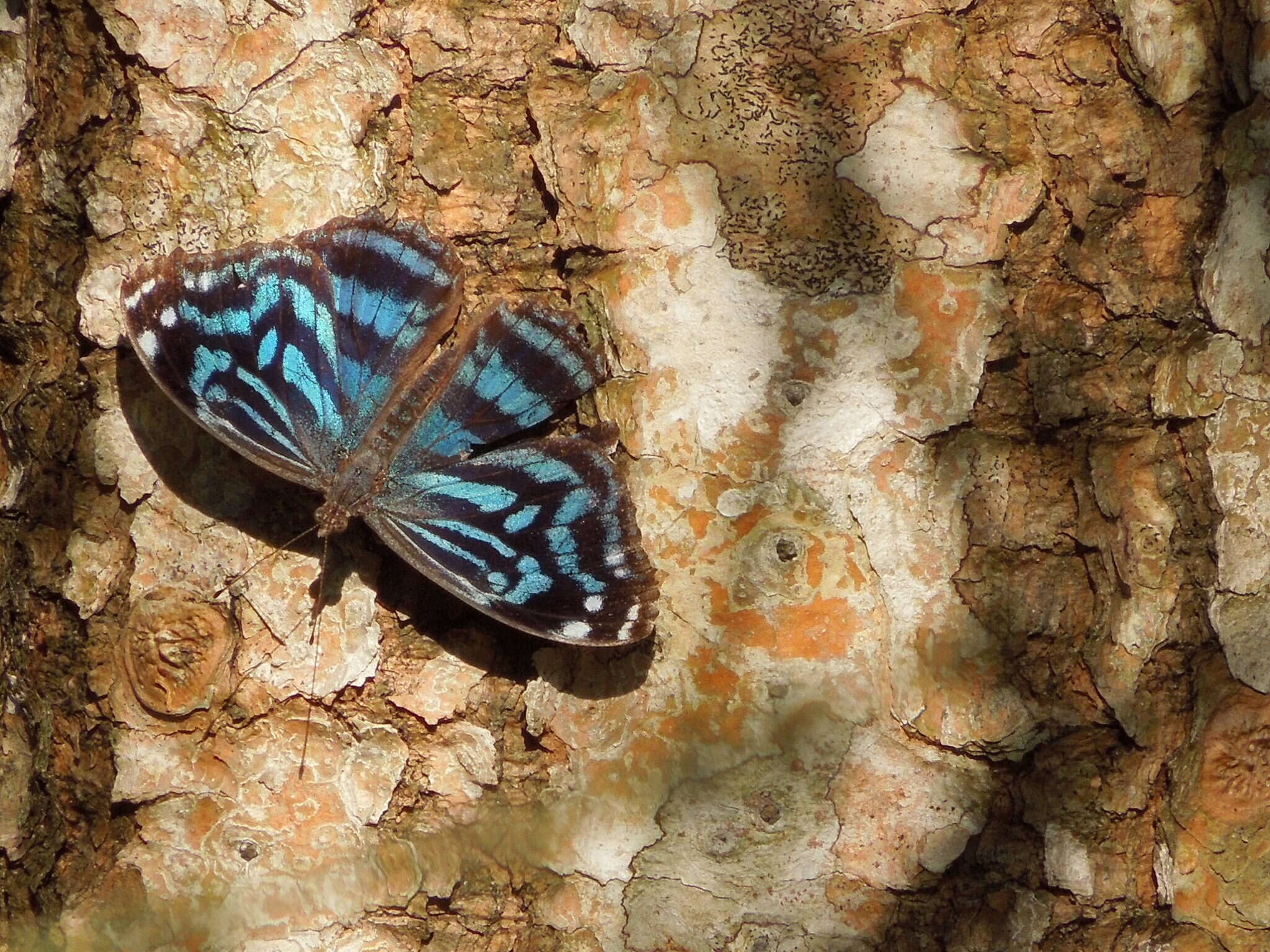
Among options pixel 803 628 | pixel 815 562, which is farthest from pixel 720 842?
pixel 815 562

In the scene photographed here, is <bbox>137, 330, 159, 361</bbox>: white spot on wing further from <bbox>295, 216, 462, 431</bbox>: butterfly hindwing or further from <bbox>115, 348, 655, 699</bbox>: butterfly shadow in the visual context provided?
<bbox>295, 216, 462, 431</bbox>: butterfly hindwing

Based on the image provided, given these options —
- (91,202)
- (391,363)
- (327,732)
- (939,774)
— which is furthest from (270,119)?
(939,774)

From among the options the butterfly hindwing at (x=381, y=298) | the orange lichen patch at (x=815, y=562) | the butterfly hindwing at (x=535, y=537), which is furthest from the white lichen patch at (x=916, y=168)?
the butterfly hindwing at (x=381, y=298)

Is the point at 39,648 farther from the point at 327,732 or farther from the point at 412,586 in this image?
the point at 412,586

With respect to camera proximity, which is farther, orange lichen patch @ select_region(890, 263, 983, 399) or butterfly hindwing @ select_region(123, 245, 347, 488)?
butterfly hindwing @ select_region(123, 245, 347, 488)

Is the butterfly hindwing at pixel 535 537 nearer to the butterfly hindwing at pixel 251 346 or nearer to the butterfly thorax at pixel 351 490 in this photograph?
the butterfly thorax at pixel 351 490

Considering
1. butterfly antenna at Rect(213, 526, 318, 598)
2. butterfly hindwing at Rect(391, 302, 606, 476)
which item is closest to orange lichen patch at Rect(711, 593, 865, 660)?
butterfly hindwing at Rect(391, 302, 606, 476)

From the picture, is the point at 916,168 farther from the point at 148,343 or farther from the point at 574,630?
the point at 148,343
